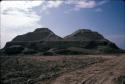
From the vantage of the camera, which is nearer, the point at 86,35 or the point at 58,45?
the point at 58,45

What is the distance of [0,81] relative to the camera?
1409cm

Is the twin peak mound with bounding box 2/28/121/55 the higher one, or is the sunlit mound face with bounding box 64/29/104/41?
the sunlit mound face with bounding box 64/29/104/41

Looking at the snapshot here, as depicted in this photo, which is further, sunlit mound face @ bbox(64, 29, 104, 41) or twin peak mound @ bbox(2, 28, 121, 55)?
sunlit mound face @ bbox(64, 29, 104, 41)

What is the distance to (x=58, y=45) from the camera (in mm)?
49594

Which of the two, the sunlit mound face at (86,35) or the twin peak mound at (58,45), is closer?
the twin peak mound at (58,45)

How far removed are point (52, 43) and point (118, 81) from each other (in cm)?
3744

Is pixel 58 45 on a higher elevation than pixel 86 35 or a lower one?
lower

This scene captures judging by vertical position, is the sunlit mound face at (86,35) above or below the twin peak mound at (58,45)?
above

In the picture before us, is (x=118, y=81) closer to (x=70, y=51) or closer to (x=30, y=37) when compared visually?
(x=70, y=51)

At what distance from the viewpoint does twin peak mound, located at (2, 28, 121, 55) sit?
4328 cm

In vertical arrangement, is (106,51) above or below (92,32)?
below

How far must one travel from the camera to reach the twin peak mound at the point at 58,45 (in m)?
43.3

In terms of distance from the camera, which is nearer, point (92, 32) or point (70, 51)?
point (70, 51)

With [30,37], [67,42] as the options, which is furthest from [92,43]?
[30,37]
